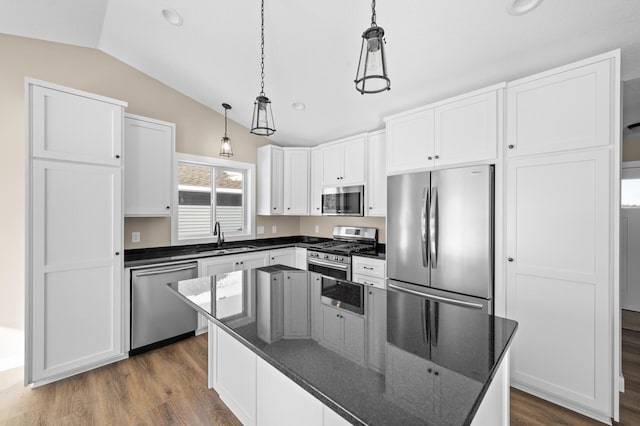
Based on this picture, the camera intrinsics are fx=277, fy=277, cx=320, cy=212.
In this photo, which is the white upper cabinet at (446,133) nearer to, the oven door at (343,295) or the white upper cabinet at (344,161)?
the white upper cabinet at (344,161)

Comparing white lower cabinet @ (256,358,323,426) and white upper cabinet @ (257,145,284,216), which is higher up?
white upper cabinet @ (257,145,284,216)

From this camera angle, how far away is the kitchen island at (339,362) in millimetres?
717

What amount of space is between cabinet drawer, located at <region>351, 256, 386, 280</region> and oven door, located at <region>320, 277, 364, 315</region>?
131 cm

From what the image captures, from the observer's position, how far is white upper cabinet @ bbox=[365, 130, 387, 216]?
11.2 feet

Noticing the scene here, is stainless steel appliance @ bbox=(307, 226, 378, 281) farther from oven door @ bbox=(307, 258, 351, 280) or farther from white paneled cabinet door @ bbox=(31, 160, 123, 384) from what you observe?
white paneled cabinet door @ bbox=(31, 160, 123, 384)

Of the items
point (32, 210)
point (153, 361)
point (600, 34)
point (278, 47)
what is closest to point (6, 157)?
point (32, 210)

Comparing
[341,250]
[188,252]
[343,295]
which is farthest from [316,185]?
[343,295]

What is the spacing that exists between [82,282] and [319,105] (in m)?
2.95

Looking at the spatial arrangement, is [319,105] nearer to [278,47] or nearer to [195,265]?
[278,47]

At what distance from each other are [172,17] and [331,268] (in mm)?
3014

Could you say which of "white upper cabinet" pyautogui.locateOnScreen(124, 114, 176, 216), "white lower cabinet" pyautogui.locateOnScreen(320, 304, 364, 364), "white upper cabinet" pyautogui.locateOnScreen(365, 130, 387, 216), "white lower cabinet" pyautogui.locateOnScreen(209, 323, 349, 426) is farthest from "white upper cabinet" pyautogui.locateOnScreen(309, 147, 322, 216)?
"white lower cabinet" pyautogui.locateOnScreen(320, 304, 364, 364)

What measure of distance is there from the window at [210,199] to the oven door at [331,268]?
118 cm

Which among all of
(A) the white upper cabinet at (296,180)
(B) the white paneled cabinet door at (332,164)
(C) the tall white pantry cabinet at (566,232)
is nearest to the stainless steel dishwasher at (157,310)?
(A) the white upper cabinet at (296,180)

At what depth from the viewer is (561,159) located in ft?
6.59
